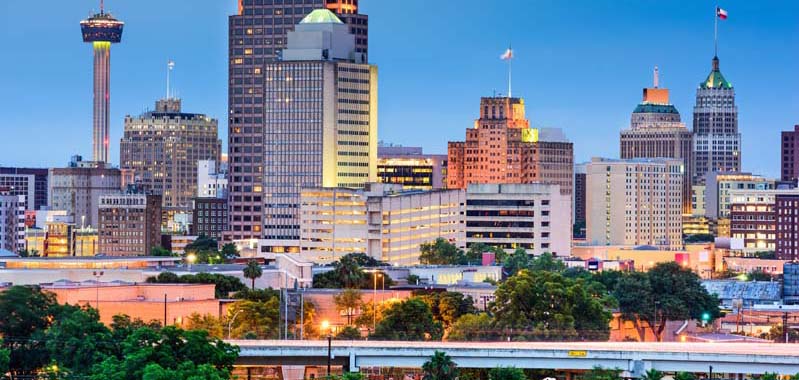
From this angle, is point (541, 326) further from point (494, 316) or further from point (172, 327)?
point (172, 327)

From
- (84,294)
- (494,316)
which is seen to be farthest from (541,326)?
(84,294)

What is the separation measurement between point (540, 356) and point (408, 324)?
33786 mm

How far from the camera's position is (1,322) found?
Answer: 493ft

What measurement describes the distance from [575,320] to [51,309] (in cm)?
4611

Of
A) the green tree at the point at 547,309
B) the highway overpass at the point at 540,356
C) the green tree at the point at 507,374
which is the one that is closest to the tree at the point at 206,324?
the highway overpass at the point at 540,356

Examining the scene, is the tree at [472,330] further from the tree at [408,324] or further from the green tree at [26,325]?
the green tree at [26,325]

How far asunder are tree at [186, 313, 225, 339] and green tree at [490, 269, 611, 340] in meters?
22.3

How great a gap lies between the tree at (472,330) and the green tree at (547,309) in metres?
1.18

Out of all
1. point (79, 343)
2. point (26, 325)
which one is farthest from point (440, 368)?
point (26, 325)

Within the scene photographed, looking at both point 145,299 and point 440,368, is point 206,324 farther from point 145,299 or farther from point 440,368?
point 440,368

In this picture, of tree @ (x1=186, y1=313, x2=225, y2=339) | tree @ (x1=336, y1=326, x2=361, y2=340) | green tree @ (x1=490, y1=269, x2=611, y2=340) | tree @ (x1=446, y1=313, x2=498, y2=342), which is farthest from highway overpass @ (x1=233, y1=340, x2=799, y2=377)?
green tree @ (x1=490, y1=269, x2=611, y2=340)

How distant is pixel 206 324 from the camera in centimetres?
16450

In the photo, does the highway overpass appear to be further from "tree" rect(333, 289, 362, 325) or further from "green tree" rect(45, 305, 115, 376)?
"tree" rect(333, 289, 362, 325)

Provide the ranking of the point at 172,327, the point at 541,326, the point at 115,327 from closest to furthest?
the point at 172,327 → the point at 115,327 → the point at 541,326
